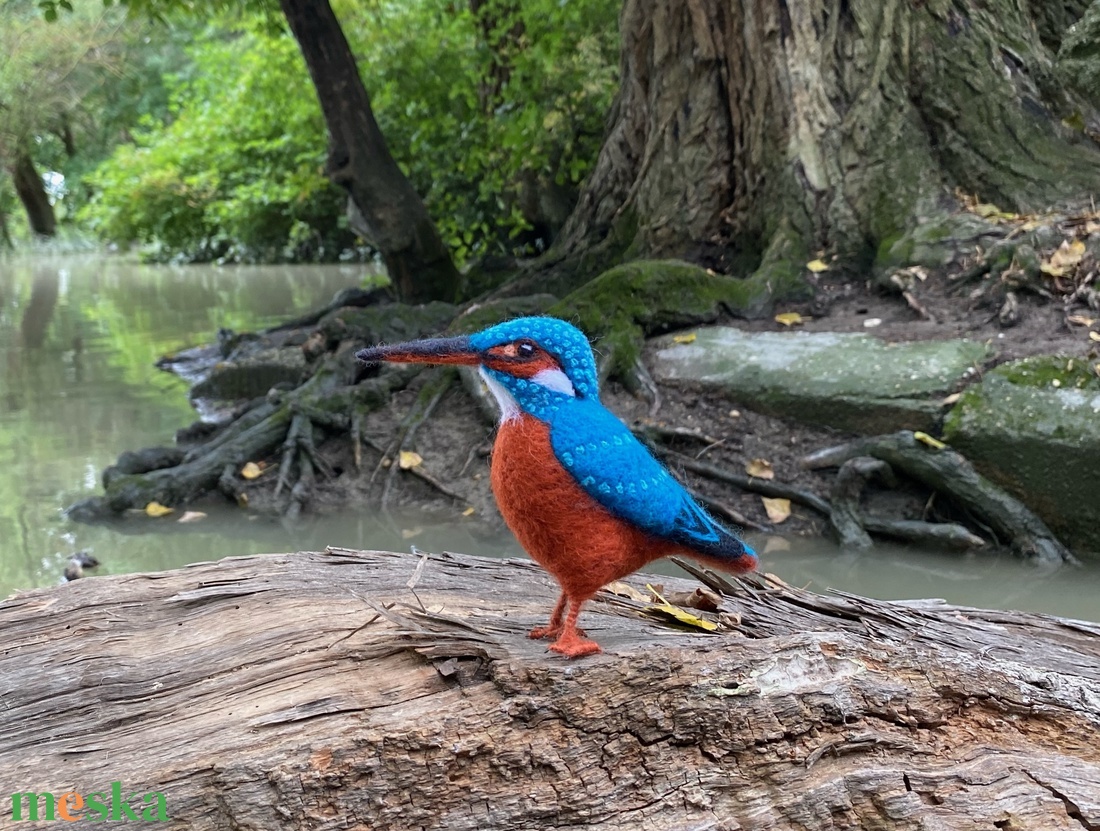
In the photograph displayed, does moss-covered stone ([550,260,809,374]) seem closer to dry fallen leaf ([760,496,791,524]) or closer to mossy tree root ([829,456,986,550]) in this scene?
dry fallen leaf ([760,496,791,524])

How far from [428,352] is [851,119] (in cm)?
534

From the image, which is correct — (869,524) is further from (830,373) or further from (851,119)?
(851,119)

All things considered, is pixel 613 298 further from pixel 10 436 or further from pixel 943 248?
pixel 10 436

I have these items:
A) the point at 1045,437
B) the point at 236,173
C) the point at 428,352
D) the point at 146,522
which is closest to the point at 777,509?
the point at 1045,437

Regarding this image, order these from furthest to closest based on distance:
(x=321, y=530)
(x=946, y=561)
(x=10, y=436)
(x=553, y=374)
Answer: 1. (x=10, y=436)
2. (x=321, y=530)
3. (x=946, y=561)
4. (x=553, y=374)

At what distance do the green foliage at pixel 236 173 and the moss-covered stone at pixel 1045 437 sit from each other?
8.85 metres

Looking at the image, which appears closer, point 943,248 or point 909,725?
point 909,725

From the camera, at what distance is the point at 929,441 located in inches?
177

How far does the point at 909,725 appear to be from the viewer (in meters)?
1.91

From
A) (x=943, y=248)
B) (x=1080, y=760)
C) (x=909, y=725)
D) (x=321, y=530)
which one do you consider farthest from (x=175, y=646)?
(x=943, y=248)

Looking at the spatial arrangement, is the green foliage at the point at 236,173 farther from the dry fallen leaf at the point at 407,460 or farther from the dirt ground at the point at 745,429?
the dry fallen leaf at the point at 407,460

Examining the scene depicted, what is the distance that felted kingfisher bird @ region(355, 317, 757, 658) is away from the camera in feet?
5.89

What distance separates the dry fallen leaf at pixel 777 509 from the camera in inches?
183

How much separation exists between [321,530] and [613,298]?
2.36 m
